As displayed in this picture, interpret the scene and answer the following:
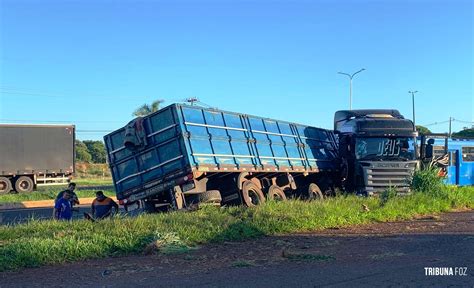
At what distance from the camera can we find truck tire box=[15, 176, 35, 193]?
1105 inches

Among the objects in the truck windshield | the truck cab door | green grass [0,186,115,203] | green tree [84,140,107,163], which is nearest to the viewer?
the truck windshield

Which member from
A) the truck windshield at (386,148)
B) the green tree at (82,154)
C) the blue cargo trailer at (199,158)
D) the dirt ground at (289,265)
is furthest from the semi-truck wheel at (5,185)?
the green tree at (82,154)

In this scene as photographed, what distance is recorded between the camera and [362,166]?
17.8m

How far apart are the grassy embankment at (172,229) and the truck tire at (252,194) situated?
5.09ft

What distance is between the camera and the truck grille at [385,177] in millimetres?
17500

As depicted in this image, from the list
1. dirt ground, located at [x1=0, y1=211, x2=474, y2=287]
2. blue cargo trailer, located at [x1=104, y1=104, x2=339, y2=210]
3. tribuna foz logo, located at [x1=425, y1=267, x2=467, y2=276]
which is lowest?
tribuna foz logo, located at [x1=425, y1=267, x2=467, y2=276]

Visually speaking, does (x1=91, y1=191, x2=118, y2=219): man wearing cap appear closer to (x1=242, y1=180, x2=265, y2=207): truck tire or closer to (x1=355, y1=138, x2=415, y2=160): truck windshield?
(x1=242, y1=180, x2=265, y2=207): truck tire

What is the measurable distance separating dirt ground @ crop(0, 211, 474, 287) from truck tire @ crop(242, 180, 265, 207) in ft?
12.4

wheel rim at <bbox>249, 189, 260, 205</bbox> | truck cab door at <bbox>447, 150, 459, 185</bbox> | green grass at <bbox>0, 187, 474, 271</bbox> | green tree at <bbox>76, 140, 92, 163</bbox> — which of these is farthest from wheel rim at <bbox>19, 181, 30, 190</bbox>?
green tree at <bbox>76, 140, 92, 163</bbox>

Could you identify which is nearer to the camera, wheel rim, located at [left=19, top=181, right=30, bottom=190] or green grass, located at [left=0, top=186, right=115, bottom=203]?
green grass, located at [left=0, top=186, right=115, bottom=203]

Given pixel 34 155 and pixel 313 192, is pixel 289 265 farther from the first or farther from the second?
pixel 34 155

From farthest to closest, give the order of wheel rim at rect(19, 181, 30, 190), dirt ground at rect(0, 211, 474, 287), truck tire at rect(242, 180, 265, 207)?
wheel rim at rect(19, 181, 30, 190), truck tire at rect(242, 180, 265, 207), dirt ground at rect(0, 211, 474, 287)

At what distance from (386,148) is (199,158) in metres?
8.27

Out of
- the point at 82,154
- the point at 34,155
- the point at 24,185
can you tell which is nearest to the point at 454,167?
the point at 34,155
